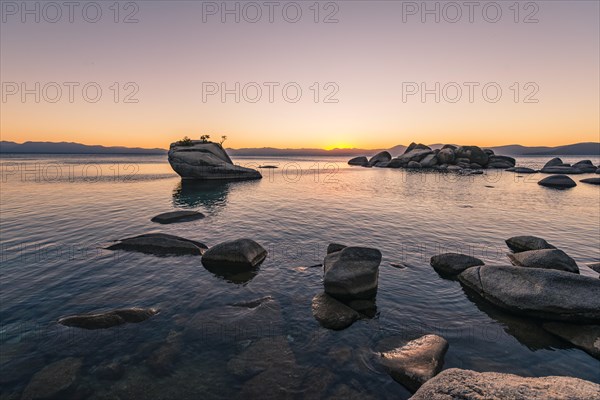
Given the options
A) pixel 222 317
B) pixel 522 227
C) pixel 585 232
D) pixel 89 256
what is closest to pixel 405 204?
pixel 522 227

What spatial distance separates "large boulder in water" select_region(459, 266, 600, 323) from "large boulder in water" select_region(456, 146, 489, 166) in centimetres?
9398

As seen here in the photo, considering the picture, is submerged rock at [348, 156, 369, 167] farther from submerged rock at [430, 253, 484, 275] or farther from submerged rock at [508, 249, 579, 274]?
submerged rock at [430, 253, 484, 275]

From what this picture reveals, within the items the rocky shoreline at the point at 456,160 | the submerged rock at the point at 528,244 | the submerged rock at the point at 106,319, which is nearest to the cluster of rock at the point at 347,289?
the submerged rock at the point at 106,319

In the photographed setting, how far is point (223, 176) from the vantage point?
169ft

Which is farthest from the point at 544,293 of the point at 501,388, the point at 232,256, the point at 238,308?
the point at 232,256

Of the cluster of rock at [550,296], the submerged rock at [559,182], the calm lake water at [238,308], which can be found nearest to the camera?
the calm lake water at [238,308]

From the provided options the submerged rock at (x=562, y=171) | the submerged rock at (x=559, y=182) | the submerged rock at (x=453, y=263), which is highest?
the submerged rock at (x=562, y=171)

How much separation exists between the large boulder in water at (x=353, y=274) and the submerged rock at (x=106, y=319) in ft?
19.7

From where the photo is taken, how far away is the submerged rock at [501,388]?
3.95m

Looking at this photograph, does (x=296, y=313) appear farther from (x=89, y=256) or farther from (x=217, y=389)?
(x=89, y=256)

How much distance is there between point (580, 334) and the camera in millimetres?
7508

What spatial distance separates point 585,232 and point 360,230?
15.1 metres

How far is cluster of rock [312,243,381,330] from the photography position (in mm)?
8531

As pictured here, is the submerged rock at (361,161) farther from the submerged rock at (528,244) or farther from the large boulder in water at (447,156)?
the submerged rock at (528,244)
